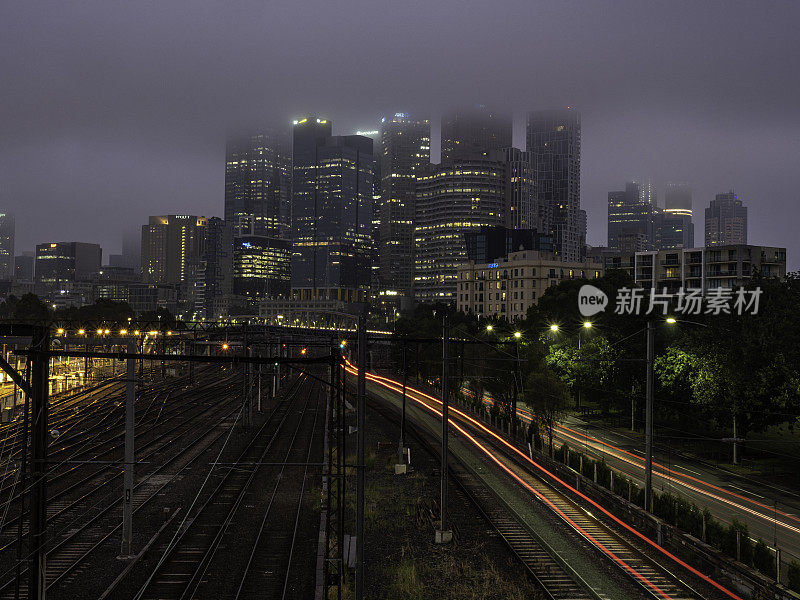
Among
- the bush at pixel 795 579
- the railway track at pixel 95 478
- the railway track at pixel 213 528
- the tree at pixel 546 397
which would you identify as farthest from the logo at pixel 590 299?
the bush at pixel 795 579

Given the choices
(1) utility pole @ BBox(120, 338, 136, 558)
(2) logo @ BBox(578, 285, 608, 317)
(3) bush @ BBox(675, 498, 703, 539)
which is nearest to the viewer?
(1) utility pole @ BBox(120, 338, 136, 558)

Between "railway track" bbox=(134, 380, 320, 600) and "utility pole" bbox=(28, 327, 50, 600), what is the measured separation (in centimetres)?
394

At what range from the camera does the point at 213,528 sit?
89.0ft

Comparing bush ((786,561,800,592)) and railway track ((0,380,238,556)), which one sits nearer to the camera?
bush ((786,561,800,592))

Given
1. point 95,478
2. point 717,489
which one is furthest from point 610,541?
point 95,478

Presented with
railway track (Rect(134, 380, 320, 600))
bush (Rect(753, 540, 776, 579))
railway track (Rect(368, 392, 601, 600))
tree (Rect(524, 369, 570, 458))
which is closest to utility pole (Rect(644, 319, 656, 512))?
bush (Rect(753, 540, 776, 579))

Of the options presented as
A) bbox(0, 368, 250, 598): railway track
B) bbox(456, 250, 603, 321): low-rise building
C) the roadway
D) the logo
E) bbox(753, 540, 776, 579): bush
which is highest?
bbox(456, 250, 603, 321): low-rise building

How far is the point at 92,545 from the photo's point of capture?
24438 millimetres

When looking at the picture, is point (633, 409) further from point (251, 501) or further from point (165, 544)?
point (165, 544)

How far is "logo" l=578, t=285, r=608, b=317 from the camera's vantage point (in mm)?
71062

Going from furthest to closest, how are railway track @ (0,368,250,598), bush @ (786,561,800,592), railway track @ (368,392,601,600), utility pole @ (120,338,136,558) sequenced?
1. utility pole @ (120,338,136,558)
2. railway track @ (0,368,250,598)
3. railway track @ (368,392,601,600)
4. bush @ (786,561,800,592)

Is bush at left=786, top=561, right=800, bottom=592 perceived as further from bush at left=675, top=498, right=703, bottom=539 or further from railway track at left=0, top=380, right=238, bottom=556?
railway track at left=0, top=380, right=238, bottom=556

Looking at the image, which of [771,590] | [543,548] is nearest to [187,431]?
[543,548]

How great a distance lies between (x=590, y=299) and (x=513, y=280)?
80.1 metres
